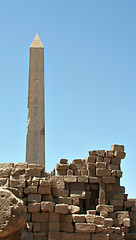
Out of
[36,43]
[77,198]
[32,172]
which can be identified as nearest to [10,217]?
[32,172]

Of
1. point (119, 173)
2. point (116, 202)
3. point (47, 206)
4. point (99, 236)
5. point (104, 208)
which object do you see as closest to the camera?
point (99, 236)

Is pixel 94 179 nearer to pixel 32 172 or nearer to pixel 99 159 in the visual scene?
pixel 99 159

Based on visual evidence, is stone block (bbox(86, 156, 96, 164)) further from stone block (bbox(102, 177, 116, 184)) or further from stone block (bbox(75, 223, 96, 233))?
stone block (bbox(75, 223, 96, 233))

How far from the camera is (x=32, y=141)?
1884 cm

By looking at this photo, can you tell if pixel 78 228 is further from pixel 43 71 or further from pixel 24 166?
pixel 43 71

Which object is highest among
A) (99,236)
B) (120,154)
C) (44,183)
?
(120,154)

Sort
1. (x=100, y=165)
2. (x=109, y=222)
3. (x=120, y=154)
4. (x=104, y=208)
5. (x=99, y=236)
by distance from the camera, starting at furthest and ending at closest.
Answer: (x=120, y=154) < (x=100, y=165) < (x=104, y=208) < (x=109, y=222) < (x=99, y=236)

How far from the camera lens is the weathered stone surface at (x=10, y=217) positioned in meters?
6.69

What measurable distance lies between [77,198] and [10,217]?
26.4 ft

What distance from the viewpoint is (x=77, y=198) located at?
14641 millimetres

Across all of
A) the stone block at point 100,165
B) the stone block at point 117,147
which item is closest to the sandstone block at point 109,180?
the stone block at point 100,165

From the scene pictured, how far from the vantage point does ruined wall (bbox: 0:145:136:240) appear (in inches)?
467

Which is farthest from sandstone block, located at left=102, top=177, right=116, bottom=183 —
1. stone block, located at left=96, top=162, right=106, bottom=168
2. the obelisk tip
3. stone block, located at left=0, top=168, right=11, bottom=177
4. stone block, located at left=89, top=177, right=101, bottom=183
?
the obelisk tip

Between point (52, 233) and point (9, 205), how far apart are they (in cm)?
525
